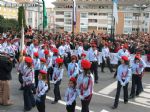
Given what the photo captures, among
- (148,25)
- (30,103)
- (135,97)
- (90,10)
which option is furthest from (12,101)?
(90,10)

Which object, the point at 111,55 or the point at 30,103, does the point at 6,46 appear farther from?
the point at 30,103

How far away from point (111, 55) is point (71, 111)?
46.4ft

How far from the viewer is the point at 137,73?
14.5m

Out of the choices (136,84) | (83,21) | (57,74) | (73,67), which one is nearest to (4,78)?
(57,74)

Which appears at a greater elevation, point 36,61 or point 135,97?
point 36,61

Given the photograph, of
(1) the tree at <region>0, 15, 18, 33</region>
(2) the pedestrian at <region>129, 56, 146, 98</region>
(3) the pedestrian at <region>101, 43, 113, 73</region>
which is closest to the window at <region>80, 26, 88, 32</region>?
(1) the tree at <region>0, 15, 18, 33</region>

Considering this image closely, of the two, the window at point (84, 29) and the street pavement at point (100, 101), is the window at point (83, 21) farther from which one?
the street pavement at point (100, 101)

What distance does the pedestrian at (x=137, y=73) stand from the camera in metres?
14.4

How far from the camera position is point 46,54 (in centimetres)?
1539

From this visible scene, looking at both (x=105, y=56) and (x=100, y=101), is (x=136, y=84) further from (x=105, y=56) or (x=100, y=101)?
(x=105, y=56)

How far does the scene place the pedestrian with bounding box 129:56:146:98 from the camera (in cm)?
1437

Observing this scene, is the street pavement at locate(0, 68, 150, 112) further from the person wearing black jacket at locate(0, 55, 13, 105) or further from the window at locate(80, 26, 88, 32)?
the window at locate(80, 26, 88, 32)

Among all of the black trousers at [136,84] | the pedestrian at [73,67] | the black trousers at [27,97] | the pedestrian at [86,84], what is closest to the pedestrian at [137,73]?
the black trousers at [136,84]

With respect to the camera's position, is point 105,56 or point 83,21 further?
point 83,21
